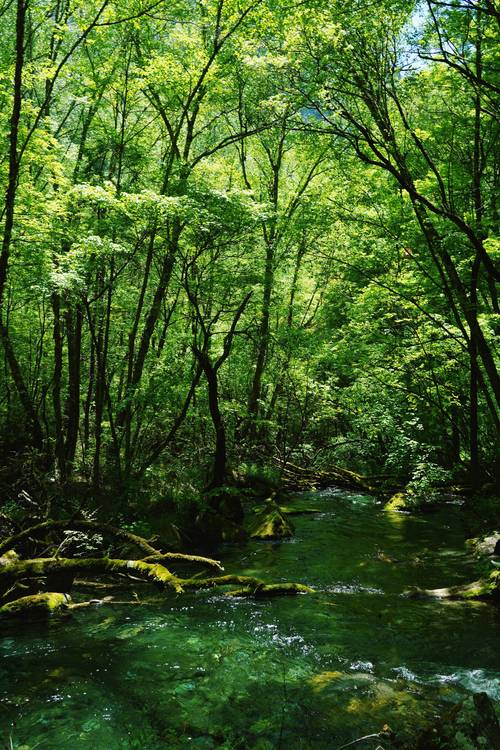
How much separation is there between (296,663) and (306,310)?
24.8 m

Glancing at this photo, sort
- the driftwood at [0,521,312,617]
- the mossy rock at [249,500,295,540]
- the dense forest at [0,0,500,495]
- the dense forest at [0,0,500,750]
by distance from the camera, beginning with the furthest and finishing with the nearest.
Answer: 1. the mossy rock at [249,500,295,540]
2. the dense forest at [0,0,500,495]
3. the dense forest at [0,0,500,750]
4. the driftwood at [0,521,312,617]

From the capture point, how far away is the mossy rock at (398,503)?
16.3 metres

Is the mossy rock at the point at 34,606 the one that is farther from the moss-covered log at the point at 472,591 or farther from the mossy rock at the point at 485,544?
the mossy rock at the point at 485,544

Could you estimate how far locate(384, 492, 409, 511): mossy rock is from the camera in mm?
16345

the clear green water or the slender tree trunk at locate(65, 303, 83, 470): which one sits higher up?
the slender tree trunk at locate(65, 303, 83, 470)

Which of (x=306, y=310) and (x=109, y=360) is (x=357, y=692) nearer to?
(x=109, y=360)

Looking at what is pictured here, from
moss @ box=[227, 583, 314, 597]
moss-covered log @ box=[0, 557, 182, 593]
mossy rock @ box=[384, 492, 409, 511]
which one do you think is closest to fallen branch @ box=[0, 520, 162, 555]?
moss-covered log @ box=[0, 557, 182, 593]

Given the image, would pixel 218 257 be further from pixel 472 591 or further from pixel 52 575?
pixel 472 591

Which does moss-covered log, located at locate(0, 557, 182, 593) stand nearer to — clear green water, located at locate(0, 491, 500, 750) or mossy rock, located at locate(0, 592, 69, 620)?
mossy rock, located at locate(0, 592, 69, 620)

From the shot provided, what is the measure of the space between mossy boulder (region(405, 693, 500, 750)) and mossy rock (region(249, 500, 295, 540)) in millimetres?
8595

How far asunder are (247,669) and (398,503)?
12284 mm

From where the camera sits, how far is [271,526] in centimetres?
1265

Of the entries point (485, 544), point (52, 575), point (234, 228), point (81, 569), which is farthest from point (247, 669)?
point (234, 228)

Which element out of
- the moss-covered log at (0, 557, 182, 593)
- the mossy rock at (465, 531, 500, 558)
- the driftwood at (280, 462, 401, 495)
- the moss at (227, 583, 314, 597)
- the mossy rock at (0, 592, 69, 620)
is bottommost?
the driftwood at (280, 462, 401, 495)
